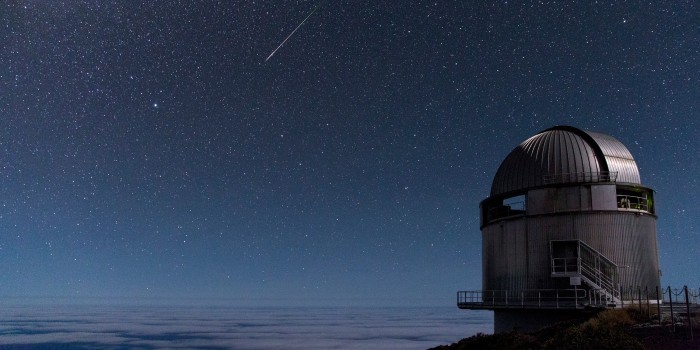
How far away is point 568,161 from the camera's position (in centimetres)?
2570

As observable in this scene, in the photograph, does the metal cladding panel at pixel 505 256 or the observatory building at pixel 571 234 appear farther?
the metal cladding panel at pixel 505 256

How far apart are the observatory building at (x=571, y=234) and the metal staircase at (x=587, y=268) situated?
0.15ft

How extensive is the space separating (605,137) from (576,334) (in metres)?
15.1

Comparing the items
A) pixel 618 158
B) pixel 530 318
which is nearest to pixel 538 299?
pixel 530 318

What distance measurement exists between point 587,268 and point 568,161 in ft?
17.1

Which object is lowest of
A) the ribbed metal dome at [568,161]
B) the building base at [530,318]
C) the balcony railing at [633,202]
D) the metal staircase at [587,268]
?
the building base at [530,318]

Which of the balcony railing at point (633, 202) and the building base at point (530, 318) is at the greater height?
the balcony railing at point (633, 202)

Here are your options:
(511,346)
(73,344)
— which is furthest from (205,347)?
(511,346)

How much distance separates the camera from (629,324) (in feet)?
58.2

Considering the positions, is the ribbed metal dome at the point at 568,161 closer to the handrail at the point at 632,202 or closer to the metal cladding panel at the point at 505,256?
the handrail at the point at 632,202

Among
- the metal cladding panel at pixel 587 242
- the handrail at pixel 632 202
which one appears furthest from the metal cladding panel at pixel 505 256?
the handrail at pixel 632 202

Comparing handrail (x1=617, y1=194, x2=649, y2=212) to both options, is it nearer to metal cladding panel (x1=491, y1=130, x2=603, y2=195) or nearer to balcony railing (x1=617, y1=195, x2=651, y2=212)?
balcony railing (x1=617, y1=195, x2=651, y2=212)

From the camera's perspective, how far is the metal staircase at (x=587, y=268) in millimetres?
23281

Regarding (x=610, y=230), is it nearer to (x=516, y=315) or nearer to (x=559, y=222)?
(x=559, y=222)
